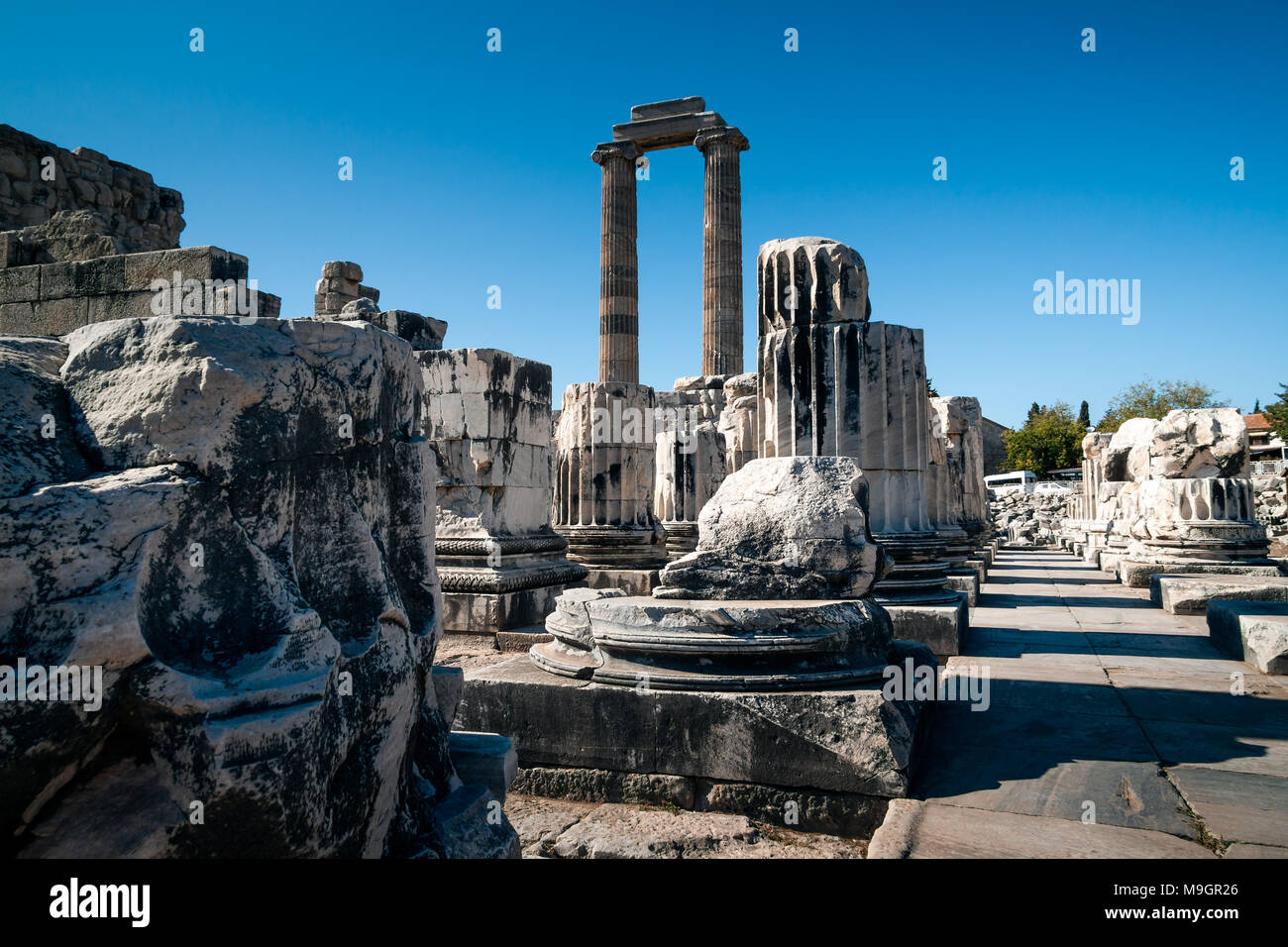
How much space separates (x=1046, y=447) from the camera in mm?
45531

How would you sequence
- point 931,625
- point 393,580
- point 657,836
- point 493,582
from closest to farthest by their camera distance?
1. point 393,580
2. point 657,836
3. point 931,625
4. point 493,582

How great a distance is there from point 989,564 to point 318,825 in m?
13.7

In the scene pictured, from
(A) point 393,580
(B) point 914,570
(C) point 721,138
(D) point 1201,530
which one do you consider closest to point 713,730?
(A) point 393,580

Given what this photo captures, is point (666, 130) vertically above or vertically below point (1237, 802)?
above

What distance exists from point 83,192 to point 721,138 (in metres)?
17.7

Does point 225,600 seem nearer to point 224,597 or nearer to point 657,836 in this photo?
point 224,597

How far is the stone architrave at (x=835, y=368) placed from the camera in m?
5.87

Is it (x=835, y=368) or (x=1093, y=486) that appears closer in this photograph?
(x=835, y=368)

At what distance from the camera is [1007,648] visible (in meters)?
5.79

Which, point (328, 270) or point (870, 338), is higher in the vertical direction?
point (328, 270)

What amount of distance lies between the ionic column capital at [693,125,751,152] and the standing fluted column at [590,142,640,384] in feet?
6.89

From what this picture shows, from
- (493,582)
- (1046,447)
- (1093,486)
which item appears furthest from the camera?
(1046,447)
